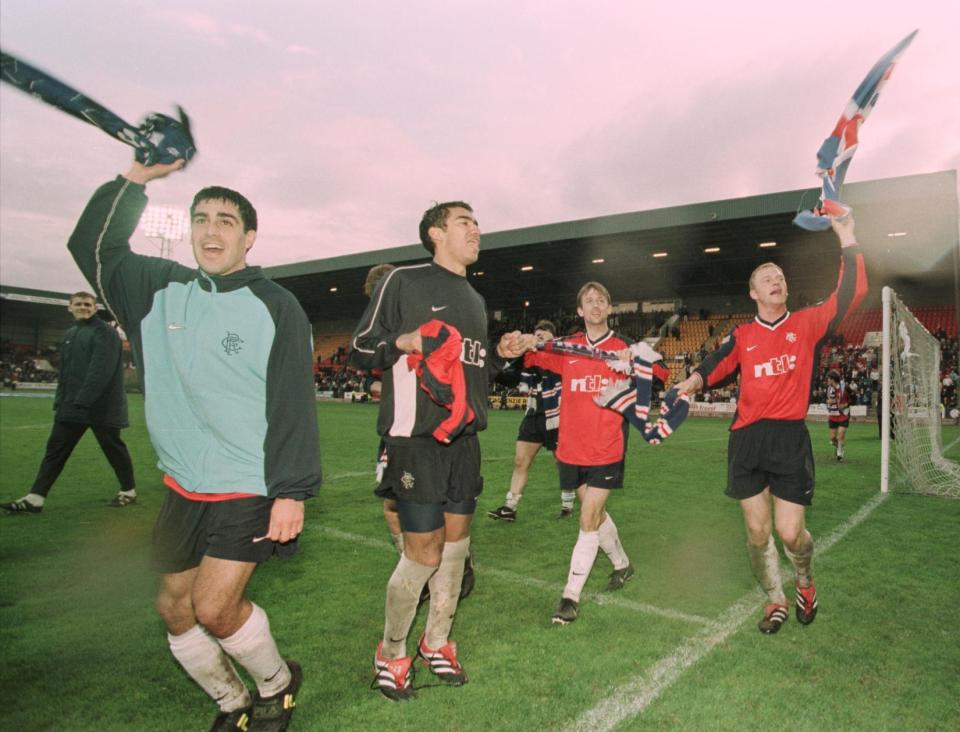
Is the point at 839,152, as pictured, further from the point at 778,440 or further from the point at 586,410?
the point at 586,410

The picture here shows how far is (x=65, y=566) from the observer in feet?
16.9

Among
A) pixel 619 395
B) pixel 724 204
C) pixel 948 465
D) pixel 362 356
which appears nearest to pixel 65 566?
pixel 362 356

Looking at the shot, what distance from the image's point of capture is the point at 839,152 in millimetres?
3486

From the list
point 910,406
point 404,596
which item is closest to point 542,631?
point 404,596

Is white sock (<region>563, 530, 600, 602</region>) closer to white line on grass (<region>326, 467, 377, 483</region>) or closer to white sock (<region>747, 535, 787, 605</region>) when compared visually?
white sock (<region>747, 535, 787, 605</region>)

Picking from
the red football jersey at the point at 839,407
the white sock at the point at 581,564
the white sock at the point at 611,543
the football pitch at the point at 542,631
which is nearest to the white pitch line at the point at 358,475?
the football pitch at the point at 542,631

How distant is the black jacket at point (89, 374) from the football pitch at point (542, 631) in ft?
3.65

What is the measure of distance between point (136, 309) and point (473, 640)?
8.31 ft

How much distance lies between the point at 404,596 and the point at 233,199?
1911mm

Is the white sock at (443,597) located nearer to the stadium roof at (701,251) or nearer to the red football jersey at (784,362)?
the red football jersey at (784,362)

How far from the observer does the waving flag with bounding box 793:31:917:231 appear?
11.3ft

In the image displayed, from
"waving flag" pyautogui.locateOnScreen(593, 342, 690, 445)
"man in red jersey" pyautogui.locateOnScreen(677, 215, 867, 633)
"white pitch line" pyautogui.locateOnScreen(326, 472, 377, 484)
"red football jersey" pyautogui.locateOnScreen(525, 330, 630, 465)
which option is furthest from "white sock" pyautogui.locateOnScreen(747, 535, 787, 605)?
"white pitch line" pyautogui.locateOnScreen(326, 472, 377, 484)

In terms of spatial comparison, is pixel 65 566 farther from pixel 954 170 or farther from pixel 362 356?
pixel 954 170

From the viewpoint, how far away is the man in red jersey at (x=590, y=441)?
14.0 feet
